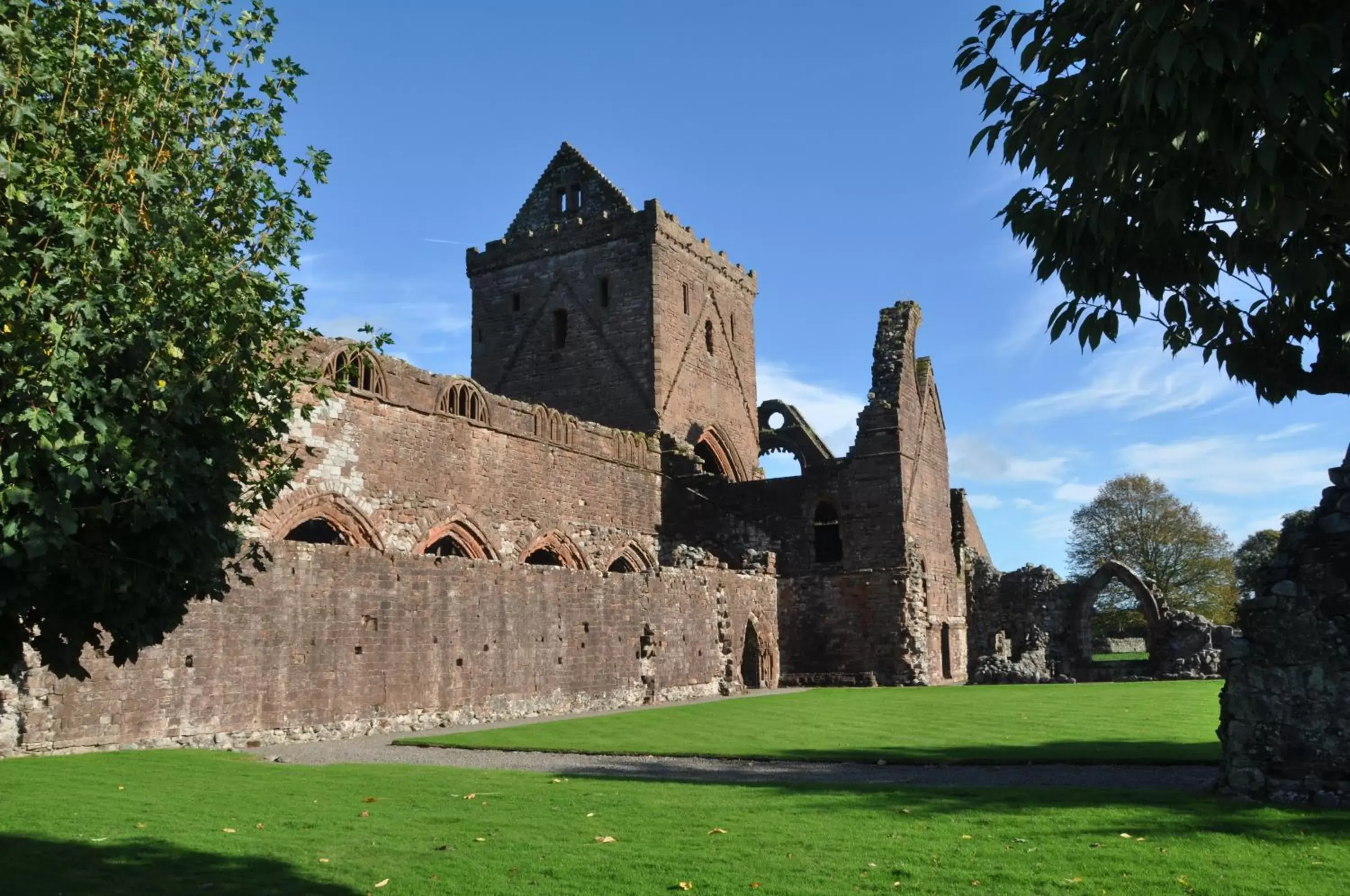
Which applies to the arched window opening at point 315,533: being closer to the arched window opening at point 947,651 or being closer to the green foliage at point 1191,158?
the arched window opening at point 947,651

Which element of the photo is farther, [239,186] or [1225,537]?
[1225,537]

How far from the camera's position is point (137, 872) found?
662cm

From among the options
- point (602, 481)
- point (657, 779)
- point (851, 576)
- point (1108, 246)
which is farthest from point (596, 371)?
point (1108, 246)

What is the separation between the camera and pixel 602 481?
→ 1190 inches

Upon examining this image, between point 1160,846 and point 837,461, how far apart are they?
24688 millimetres

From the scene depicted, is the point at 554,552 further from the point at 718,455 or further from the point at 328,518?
the point at 718,455

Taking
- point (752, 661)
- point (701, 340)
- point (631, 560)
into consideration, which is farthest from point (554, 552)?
point (701, 340)

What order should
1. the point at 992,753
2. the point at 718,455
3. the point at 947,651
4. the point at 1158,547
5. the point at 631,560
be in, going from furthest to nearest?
the point at 1158,547
the point at 718,455
the point at 947,651
the point at 631,560
the point at 992,753

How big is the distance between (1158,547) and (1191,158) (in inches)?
1968

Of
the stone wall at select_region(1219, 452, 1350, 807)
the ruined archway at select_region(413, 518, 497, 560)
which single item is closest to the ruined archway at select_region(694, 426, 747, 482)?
the ruined archway at select_region(413, 518, 497, 560)

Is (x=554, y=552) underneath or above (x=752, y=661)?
above

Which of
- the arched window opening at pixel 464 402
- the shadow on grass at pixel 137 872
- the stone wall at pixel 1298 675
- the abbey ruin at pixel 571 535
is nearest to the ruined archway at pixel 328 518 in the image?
the abbey ruin at pixel 571 535

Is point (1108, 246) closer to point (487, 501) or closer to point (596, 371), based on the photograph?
point (487, 501)

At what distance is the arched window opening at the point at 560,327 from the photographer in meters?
37.3
